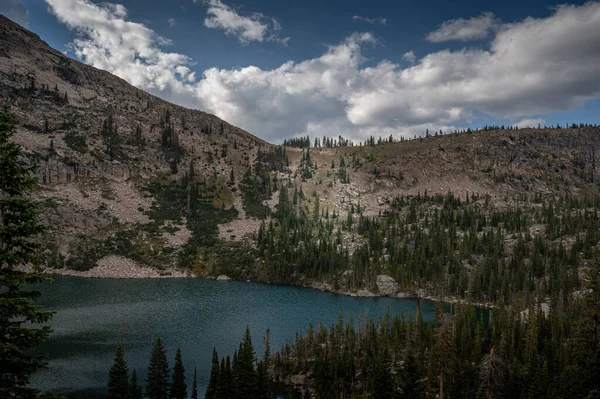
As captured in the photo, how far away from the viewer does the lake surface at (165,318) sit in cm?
7025

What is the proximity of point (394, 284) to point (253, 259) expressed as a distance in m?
62.7

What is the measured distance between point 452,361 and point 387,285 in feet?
383

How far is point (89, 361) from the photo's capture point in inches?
2815

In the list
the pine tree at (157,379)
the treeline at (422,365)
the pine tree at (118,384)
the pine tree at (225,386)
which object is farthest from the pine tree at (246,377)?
the pine tree at (118,384)

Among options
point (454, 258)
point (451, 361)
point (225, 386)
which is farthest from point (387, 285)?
point (451, 361)

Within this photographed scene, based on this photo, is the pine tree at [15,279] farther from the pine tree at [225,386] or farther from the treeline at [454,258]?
the treeline at [454,258]

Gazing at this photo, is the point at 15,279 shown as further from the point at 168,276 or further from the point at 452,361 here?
the point at 168,276

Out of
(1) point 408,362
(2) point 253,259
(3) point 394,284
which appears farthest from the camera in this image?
(2) point 253,259

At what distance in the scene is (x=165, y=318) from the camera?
10425 centimetres

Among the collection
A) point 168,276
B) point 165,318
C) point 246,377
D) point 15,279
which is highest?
point 15,279

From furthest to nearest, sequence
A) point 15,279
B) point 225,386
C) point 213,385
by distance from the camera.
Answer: point 213,385
point 225,386
point 15,279

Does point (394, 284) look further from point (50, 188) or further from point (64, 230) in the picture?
point (50, 188)

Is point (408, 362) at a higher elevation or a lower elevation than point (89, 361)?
higher

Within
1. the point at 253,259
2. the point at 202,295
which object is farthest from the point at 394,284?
the point at 202,295
